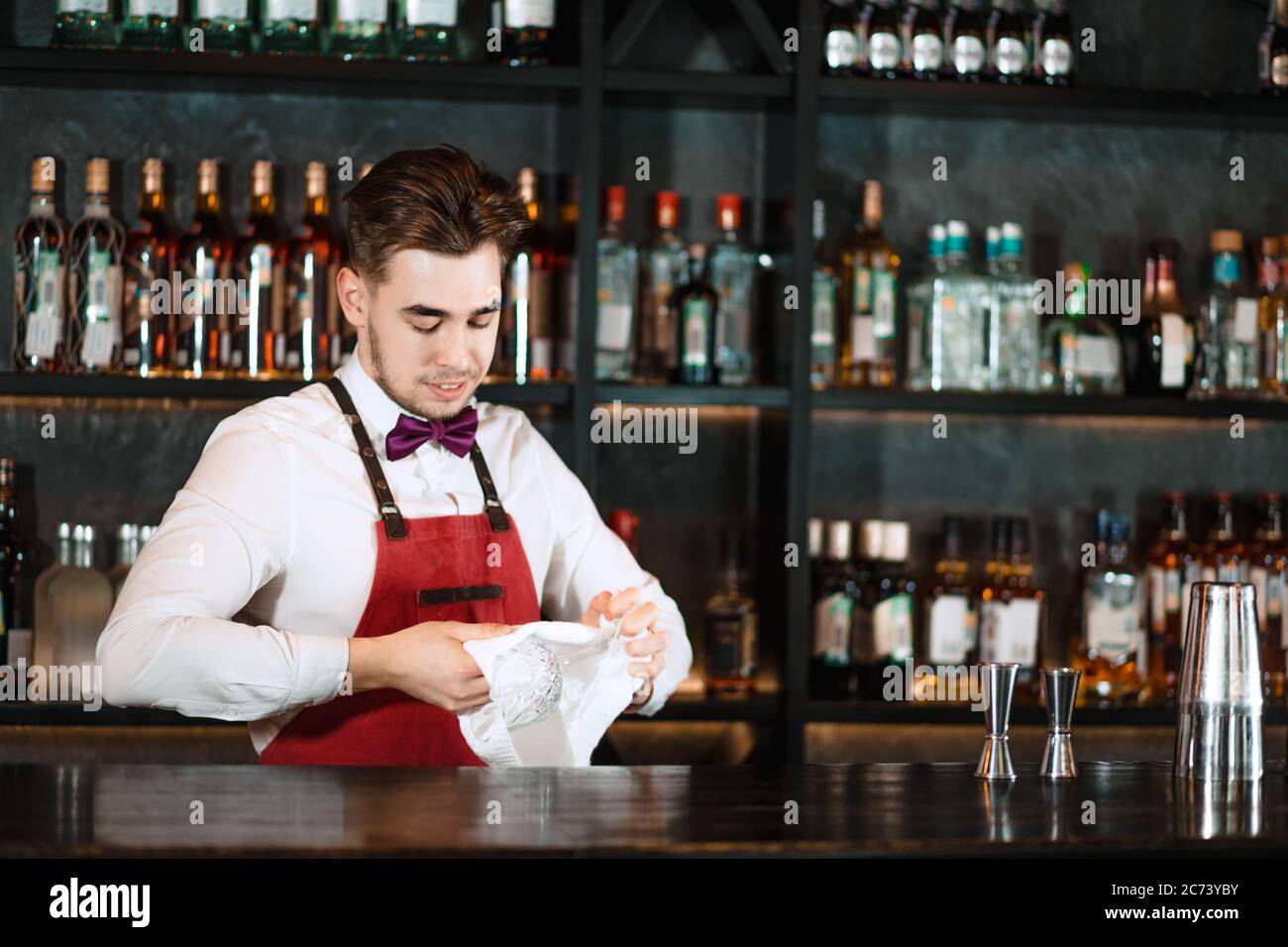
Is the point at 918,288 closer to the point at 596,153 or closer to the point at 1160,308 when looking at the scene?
the point at 1160,308

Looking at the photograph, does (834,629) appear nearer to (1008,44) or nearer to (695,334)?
(695,334)

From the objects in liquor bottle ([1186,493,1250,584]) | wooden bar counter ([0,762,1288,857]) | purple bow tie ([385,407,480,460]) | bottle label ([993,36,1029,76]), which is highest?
bottle label ([993,36,1029,76])

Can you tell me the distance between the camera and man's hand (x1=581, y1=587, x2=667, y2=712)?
168 cm

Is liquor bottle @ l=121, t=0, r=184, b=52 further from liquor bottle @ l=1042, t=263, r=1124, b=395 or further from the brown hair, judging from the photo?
liquor bottle @ l=1042, t=263, r=1124, b=395

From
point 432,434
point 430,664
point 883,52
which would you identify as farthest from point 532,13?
point 430,664

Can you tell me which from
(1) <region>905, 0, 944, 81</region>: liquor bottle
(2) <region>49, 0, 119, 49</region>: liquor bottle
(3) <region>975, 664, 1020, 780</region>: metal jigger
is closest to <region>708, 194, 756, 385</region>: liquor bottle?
(1) <region>905, 0, 944, 81</region>: liquor bottle

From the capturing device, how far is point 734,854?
1.08 meters

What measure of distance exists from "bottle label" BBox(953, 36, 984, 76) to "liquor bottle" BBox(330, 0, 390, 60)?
0.99 m

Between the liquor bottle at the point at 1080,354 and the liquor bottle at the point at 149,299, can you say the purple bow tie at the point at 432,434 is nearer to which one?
the liquor bottle at the point at 149,299

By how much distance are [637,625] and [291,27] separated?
1.34 m

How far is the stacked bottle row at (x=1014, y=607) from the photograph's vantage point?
2602 millimetres

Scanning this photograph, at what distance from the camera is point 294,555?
5.76 ft

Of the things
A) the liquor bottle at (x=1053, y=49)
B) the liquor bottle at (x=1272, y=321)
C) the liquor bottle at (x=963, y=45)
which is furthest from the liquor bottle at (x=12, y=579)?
the liquor bottle at (x=1272, y=321)
